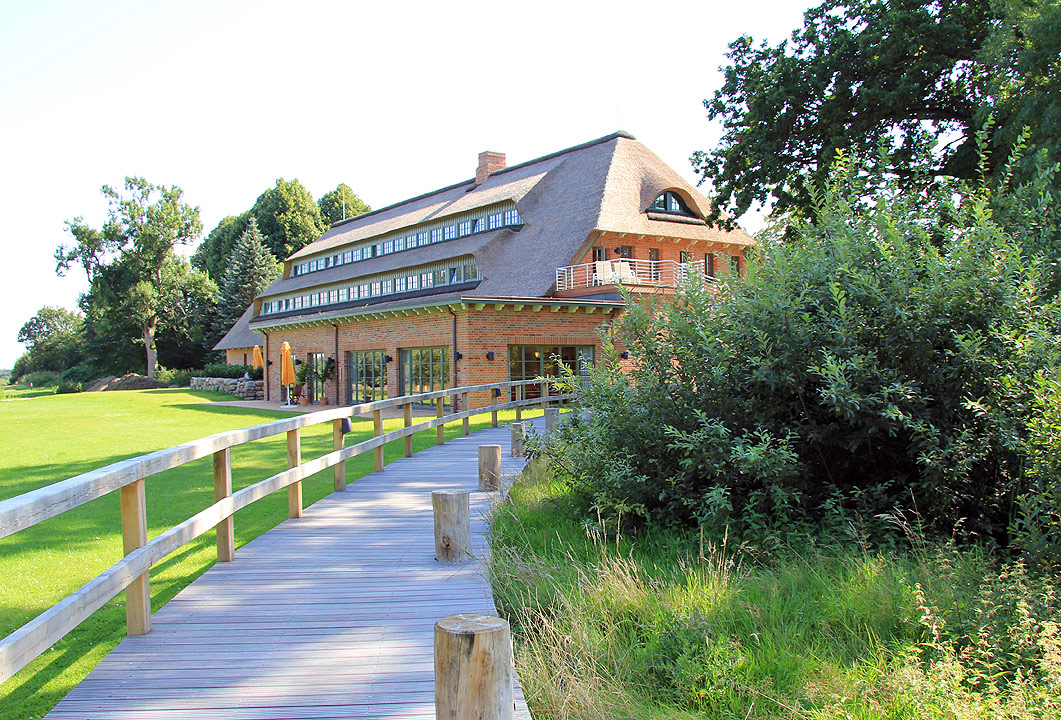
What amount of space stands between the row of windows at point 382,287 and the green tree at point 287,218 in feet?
76.8

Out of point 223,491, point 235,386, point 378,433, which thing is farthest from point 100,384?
point 223,491

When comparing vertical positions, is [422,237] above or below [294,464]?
above

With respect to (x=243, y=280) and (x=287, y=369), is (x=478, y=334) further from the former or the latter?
(x=243, y=280)

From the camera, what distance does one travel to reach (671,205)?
35000 millimetres

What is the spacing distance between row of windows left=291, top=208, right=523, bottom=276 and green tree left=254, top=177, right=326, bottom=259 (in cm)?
2500

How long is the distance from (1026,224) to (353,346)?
24.0 metres

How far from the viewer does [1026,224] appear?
723 centimetres

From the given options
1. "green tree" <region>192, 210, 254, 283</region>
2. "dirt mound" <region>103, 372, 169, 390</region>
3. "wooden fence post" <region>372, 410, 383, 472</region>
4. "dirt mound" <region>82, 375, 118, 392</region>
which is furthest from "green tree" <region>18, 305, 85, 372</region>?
"wooden fence post" <region>372, 410, 383, 472</region>

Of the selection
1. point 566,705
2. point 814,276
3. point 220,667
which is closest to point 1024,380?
point 814,276

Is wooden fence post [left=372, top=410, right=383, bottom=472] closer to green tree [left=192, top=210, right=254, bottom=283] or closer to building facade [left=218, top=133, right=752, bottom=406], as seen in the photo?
building facade [left=218, top=133, right=752, bottom=406]

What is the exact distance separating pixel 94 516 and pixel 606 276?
22305 mm

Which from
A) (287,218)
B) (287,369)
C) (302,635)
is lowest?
(302,635)

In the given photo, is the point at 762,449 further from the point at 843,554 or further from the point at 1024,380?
the point at 1024,380

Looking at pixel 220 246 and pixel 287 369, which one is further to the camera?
pixel 220 246
